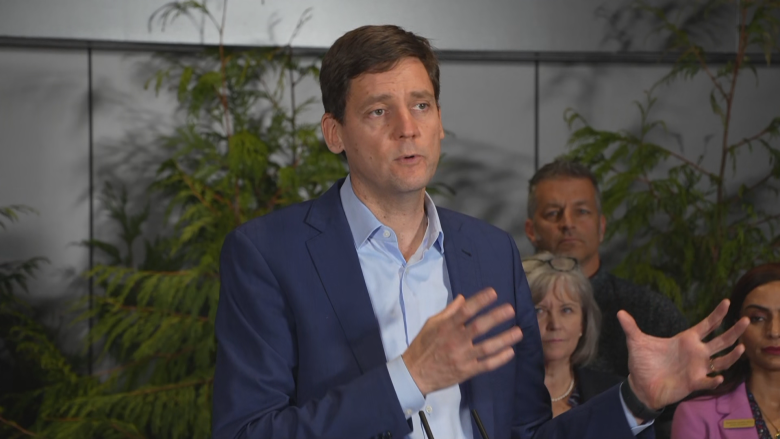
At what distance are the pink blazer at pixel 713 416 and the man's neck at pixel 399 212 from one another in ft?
3.94

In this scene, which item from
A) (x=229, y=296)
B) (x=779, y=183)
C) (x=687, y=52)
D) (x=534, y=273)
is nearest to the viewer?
(x=229, y=296)

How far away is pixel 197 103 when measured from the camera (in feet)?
11.6

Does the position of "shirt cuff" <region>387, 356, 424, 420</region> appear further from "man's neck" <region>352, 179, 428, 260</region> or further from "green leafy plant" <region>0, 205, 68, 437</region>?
"green leafy plant" <region>0, 205, 68, 437</region>

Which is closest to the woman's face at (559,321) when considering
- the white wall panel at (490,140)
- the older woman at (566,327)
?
the older woman at (566,327)

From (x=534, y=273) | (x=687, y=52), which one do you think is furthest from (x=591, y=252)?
(x=687, y=52)

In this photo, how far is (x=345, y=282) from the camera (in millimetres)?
1578

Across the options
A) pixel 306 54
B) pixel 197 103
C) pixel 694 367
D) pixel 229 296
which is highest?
pixel 306 54

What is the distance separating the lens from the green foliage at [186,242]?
329 cm

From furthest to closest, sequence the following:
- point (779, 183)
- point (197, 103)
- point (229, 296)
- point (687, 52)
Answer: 1. point (779, 183)
2. point (687, 52)
3. point (197, 103)
4. point (229, 296)

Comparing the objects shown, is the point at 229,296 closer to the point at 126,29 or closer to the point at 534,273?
the point at 534,273

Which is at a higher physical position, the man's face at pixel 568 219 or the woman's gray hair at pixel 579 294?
the man's face at pixel 568 219

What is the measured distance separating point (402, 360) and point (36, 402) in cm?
261

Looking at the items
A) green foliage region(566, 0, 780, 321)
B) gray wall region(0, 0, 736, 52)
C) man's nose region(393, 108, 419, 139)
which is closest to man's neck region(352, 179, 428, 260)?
man's nose region(393, 108, 419, 139)

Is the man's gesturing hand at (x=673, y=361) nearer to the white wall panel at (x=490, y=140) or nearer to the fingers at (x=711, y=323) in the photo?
the fingers at (x=711, y=323)
